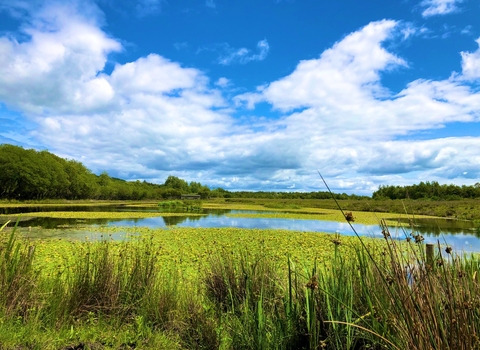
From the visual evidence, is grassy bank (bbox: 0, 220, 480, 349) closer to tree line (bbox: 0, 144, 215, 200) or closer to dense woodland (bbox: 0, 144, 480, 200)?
dense woodland (bbox: 0, 144, 480, 200)

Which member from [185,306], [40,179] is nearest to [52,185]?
[40,179]

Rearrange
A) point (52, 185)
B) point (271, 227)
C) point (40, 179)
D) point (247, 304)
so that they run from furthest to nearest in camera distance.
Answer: point (52, 185), point (40, 179), point (271, 227), point (247, 304)

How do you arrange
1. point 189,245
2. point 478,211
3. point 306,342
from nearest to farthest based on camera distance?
point 306,342, point 189,245, point 478,211

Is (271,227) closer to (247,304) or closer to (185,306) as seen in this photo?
(185,306)

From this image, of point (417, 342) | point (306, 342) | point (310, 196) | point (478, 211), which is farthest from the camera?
point (310, 196)

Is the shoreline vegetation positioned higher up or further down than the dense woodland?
further down

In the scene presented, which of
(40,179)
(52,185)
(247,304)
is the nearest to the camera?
(247,304)

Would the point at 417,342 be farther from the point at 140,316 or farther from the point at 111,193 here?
the point at 111,193

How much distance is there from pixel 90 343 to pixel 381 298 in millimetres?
2844

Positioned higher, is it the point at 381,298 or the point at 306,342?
the point at 381,298

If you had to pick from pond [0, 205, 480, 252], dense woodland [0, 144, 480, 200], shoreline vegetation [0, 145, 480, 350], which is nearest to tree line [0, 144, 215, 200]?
dense woodland [0, 144, 480, 200]

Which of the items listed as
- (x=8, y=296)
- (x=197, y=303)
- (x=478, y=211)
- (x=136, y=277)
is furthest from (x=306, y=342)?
(x=478, y=211)

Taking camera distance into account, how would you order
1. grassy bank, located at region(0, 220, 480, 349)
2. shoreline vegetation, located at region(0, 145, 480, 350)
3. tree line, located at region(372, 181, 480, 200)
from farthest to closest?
1. tree line, located at region(372, 181, 480, 200)
2. grassy bank, located at region(0, 220, 480, 349)
3. shoreline vegetation, located at region(0, 145, 480, 350)

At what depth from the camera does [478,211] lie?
26.8 meters
